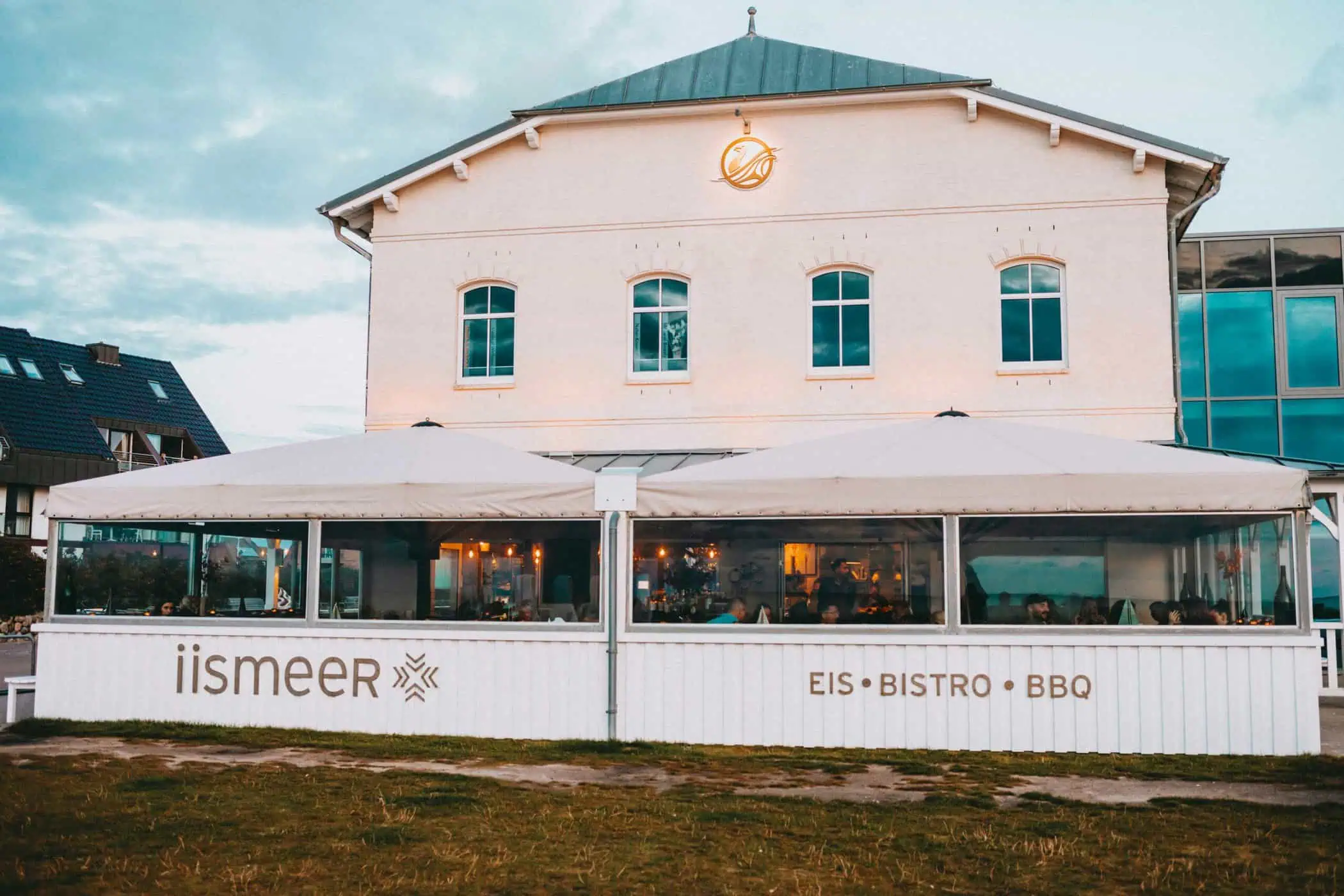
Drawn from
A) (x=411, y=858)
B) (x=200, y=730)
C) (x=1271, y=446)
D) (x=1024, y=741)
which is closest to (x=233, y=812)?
(x=411, y=858)

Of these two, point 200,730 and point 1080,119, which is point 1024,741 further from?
point 1080,119

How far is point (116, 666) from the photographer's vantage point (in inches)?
480

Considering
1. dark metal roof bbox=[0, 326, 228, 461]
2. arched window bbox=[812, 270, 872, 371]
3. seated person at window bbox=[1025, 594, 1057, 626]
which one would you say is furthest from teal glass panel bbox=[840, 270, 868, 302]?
dark metal roof bbox=[0, 326, 228, 461]

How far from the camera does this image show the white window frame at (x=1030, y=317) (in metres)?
16.6

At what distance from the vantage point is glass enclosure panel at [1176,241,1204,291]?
27406 millimetres

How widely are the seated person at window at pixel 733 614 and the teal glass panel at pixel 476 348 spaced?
8000 mm

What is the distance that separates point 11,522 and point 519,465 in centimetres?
3808

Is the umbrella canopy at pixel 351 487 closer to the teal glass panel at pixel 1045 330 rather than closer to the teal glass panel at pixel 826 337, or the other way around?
the teal glass panel at pixel 826 337

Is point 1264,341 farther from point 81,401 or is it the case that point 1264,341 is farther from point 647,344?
point 81,401

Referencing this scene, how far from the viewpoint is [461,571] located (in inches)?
463

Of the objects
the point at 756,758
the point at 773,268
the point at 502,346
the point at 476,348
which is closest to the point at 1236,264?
the point at 773,268

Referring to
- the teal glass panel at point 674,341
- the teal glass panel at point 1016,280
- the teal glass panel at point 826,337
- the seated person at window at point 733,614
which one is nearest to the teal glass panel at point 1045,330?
the teal glass panel at point 1016,280

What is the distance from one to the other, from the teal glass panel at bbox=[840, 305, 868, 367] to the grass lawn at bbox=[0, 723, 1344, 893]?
8022 millimetres

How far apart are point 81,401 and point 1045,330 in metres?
42.1
